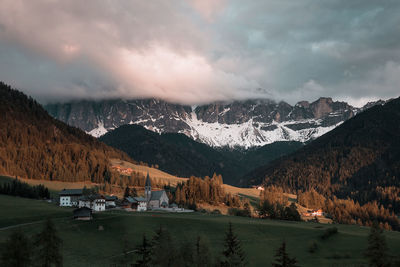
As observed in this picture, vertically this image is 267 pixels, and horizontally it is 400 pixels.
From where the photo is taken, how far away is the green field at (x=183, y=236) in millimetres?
77500

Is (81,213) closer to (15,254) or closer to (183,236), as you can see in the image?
(183,236)

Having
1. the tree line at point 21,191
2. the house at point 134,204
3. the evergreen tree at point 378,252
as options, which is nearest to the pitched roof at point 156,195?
the house at point 134,204

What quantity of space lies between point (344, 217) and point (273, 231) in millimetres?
114654

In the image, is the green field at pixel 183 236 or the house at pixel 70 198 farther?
the house at pixel 70 198

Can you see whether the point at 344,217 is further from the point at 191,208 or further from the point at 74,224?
the point at 74,224

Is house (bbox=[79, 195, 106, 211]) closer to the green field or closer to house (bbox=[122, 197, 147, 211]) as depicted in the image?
house (bbox=[122, 197, 147, 211])

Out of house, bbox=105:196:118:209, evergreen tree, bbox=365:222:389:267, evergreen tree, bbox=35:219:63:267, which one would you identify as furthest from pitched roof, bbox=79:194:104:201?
evergreen tree, bbox=365:222:389:267

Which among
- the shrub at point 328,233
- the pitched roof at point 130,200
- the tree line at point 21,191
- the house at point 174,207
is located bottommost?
the shrub at point 328,233

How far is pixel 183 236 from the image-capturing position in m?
94.6

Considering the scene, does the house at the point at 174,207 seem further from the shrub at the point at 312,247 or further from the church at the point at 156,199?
the shrub at the point at 312,247

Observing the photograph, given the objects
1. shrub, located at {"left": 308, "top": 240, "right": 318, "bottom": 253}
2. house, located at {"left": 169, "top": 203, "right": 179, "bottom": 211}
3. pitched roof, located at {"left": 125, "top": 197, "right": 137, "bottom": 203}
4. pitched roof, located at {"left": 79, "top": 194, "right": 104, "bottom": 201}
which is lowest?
shrub, located at {"left": 308, "top": 240, "right": 318, "bottom": 253}

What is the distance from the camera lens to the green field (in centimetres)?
7750

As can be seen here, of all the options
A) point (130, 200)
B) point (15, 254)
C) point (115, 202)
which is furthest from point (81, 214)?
point (15, 254)

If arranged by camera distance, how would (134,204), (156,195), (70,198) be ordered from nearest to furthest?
(134,204) < (70,198) < (156,195)
